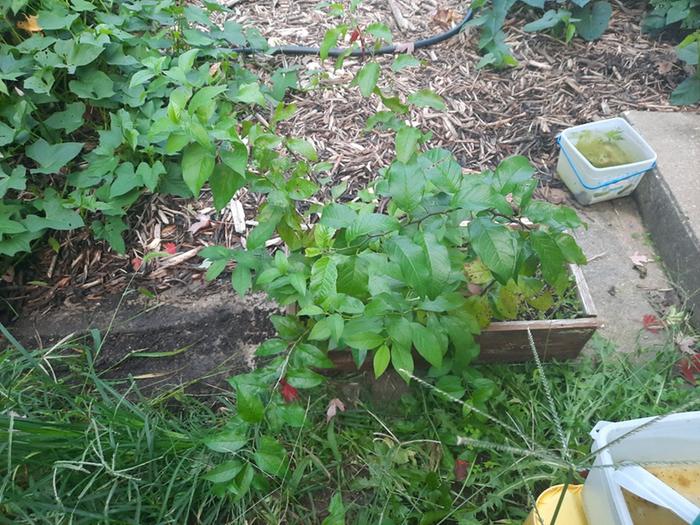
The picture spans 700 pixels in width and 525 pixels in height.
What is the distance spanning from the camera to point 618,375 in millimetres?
1867

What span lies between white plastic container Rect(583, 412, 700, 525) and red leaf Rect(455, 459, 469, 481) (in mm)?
478

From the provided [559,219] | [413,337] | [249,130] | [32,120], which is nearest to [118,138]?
[32,120]

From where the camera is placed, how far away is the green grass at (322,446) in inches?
58.4

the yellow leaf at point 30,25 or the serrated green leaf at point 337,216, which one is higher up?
the yellow leaf at point 30,25

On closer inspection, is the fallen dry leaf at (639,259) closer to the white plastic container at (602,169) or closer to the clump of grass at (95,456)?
the white plastic container at (602,169)

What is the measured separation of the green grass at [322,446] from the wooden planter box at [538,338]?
66 millimetres

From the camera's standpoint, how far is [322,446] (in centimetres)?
176

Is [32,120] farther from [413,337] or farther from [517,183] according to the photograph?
[517,183]

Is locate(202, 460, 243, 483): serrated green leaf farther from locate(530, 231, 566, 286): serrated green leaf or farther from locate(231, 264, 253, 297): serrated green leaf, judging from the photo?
locate(530, 231, 566, 286): serrated green leaf

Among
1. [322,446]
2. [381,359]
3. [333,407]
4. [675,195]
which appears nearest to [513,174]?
[381,359]

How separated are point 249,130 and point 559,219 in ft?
2.85

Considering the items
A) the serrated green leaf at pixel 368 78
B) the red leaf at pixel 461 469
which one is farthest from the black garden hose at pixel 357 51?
the red leaf at pixel 461 469

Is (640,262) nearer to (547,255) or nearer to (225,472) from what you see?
(547,255)

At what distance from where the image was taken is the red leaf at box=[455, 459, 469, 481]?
5.51 ft
